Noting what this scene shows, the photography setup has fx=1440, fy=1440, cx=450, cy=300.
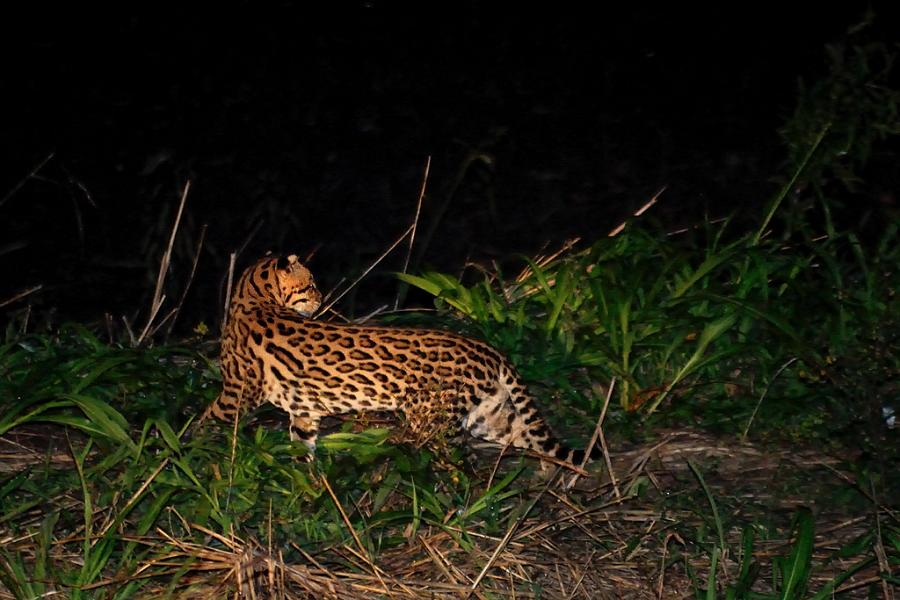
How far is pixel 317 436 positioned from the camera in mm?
5938

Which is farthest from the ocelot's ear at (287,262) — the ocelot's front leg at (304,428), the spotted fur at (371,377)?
the ocelot's front leg at (304,428)

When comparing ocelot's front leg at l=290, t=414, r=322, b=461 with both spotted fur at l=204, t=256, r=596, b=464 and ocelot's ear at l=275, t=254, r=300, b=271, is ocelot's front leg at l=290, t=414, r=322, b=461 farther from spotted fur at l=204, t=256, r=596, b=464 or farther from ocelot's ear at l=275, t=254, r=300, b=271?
ocelot's ear at l=275, t=254, r=300, b=271

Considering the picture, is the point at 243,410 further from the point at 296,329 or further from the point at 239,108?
the point at 239,108

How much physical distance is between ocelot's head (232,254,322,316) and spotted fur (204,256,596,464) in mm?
287

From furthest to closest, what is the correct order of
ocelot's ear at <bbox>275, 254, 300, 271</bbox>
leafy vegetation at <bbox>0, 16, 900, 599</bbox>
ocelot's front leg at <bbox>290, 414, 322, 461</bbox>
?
ocelot's ear at <bbox>275, 254, 300, 271</bbox> < ocelot's front leg at <bbox>290, 414, 322, 461</bbox> < leafy vegetation at <bbox>0, 16, 900, 599</bbox>

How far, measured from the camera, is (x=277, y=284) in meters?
6.46

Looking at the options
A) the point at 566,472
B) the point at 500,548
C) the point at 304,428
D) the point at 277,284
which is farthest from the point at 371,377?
the point at 500,548

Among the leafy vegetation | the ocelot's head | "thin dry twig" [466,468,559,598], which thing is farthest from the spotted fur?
"thin dry twig" [466,468,559,598]

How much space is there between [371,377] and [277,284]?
0.98 metres

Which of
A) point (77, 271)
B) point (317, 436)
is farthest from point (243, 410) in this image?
point (77, 271)

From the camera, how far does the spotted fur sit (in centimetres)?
567

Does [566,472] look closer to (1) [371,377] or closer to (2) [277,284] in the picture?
(1) [371,377]

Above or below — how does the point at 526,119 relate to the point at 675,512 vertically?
below

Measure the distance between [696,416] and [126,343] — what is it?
266cm
